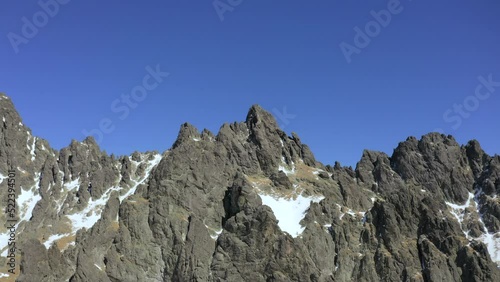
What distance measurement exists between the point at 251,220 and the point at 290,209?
3132 cm

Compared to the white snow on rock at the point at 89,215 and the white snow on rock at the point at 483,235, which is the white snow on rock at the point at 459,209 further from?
the white snow on rock at the point at 89,215

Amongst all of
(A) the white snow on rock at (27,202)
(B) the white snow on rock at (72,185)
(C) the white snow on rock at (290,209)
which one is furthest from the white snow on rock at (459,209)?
(A) the white snow on rock at (27,202)

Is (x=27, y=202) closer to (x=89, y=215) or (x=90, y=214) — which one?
(x=89, y=215)

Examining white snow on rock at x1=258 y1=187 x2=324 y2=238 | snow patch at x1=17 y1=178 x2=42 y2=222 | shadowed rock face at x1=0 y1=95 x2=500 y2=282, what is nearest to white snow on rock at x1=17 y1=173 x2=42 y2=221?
snow patch at x1=17 y1=178 x2=42 y2=222

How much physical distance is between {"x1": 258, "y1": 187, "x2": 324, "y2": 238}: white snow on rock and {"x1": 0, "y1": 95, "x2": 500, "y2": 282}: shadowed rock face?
571 millimetres

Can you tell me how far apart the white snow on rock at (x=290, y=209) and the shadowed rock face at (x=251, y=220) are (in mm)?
571

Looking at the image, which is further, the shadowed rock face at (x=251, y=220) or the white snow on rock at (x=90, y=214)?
the white snow on rock at (x=90, y=214)

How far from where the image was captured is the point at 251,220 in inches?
5404

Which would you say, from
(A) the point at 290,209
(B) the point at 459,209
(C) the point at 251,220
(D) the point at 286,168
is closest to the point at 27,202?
(C) the point at 251,220

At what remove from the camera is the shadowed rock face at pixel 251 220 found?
130750mm

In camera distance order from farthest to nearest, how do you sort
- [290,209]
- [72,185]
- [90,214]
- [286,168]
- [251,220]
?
1. [72,185]
2. [286,168]
3. [90,214]
4. [290,209]
5. [251,220]

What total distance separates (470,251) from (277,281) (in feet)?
206

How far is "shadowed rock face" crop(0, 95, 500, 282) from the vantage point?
130750 millimetres

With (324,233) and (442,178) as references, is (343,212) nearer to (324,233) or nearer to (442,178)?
(324,233)
